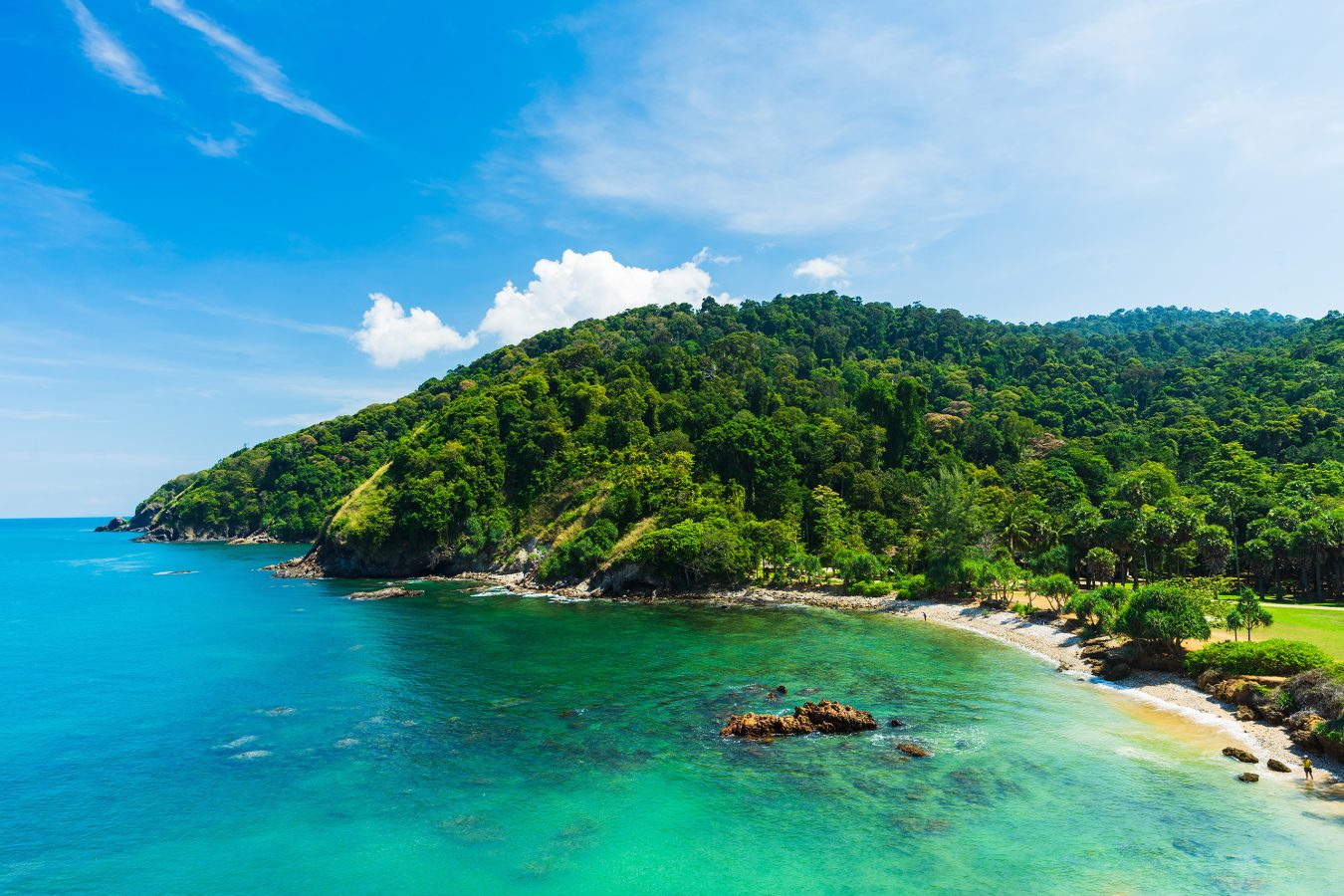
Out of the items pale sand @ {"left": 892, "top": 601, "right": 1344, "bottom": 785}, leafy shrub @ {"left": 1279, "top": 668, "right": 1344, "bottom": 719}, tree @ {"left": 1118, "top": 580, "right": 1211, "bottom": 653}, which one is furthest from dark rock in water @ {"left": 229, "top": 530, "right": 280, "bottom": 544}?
leafy shrub @ {"left": 1279, "top": 668, "right": 1344, "bottom": 719}

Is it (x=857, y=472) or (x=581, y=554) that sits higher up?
(x=857, y=472)

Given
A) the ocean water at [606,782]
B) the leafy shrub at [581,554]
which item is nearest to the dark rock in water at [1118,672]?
the ocean water at [606,782]

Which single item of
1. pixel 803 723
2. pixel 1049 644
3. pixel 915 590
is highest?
pixel 915 590

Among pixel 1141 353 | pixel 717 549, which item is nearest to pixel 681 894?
pixel 717 549

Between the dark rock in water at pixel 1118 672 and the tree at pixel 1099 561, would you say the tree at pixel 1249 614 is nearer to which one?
the dark rock in water at pixel 1118 672

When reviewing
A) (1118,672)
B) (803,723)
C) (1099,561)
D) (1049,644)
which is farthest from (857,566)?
(803,723)

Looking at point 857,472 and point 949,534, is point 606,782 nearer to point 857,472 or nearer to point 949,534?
point 949,534

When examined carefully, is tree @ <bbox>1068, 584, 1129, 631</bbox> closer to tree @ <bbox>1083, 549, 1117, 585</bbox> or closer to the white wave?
tree @ <bbox>1083, 549, 1117, 585</bbox>
